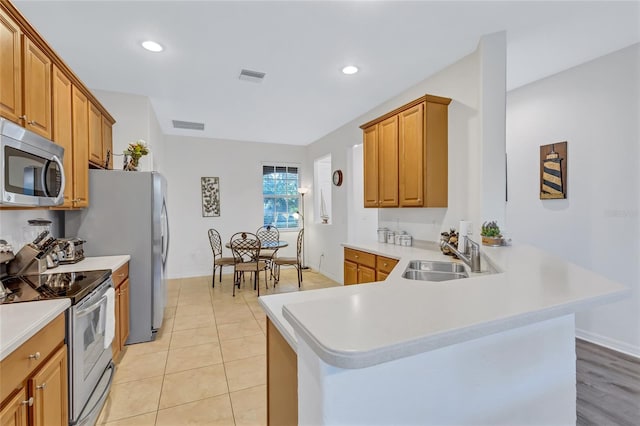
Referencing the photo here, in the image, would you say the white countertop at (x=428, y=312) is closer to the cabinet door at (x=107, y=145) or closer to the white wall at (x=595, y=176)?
the white wall at (x=595, y=176)

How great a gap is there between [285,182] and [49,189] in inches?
→ 196

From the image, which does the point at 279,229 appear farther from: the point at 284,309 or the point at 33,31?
the point at 284,309

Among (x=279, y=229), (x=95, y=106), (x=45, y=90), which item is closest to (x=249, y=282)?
(x=279, y=229)

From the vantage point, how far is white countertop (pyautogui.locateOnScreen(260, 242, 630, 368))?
63cm

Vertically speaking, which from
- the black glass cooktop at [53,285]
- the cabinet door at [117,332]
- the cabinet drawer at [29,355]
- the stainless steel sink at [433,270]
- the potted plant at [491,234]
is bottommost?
the cabinet door at [117,332]

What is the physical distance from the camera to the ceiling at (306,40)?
2.16 meters

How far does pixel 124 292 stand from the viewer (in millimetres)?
2727

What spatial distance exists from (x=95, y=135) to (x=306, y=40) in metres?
2.25

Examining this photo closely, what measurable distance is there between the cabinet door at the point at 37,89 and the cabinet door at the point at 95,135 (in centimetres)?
79

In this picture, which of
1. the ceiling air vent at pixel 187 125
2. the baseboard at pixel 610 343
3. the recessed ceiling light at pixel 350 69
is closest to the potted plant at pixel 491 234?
the baseboard at pixel 610 343

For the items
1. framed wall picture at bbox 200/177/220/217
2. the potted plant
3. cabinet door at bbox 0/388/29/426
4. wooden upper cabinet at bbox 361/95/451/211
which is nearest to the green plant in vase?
cabinet door at bbox 0/388/29/426

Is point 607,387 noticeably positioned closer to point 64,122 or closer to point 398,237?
point 398,237

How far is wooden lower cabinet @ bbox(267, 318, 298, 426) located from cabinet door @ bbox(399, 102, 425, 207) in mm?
2179

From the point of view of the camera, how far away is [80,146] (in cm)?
257
